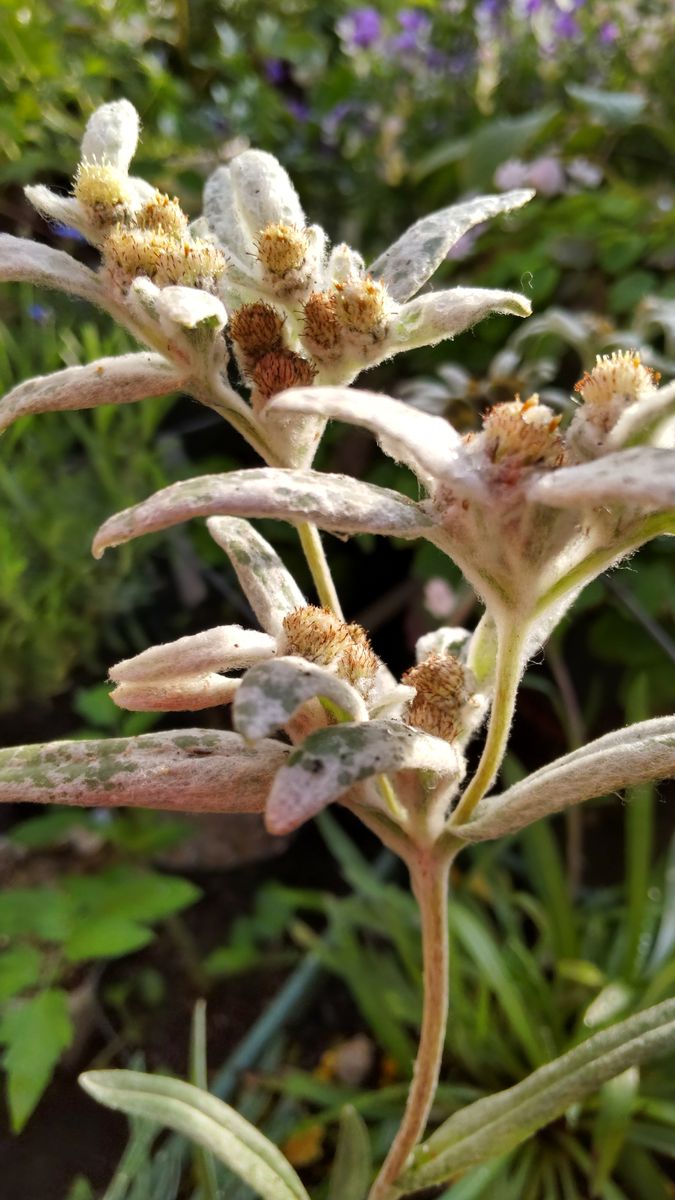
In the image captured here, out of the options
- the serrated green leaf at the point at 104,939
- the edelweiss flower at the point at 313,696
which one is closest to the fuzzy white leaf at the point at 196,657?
the edelweiss flower at the point at 313,696

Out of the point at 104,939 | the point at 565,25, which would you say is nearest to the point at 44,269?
the point at 104,939

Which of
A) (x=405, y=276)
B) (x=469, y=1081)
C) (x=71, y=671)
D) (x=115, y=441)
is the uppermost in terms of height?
(x=115, y=441)

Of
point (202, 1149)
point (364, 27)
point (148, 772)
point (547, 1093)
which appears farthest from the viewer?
point (364, 27)

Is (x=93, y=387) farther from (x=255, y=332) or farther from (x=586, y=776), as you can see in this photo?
(x=586, y=776)

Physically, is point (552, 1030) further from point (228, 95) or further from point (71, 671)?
point (228, 95)

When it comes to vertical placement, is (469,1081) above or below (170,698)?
below

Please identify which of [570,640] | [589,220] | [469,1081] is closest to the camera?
[469,1081]

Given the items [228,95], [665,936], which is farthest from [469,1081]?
[228,95]
